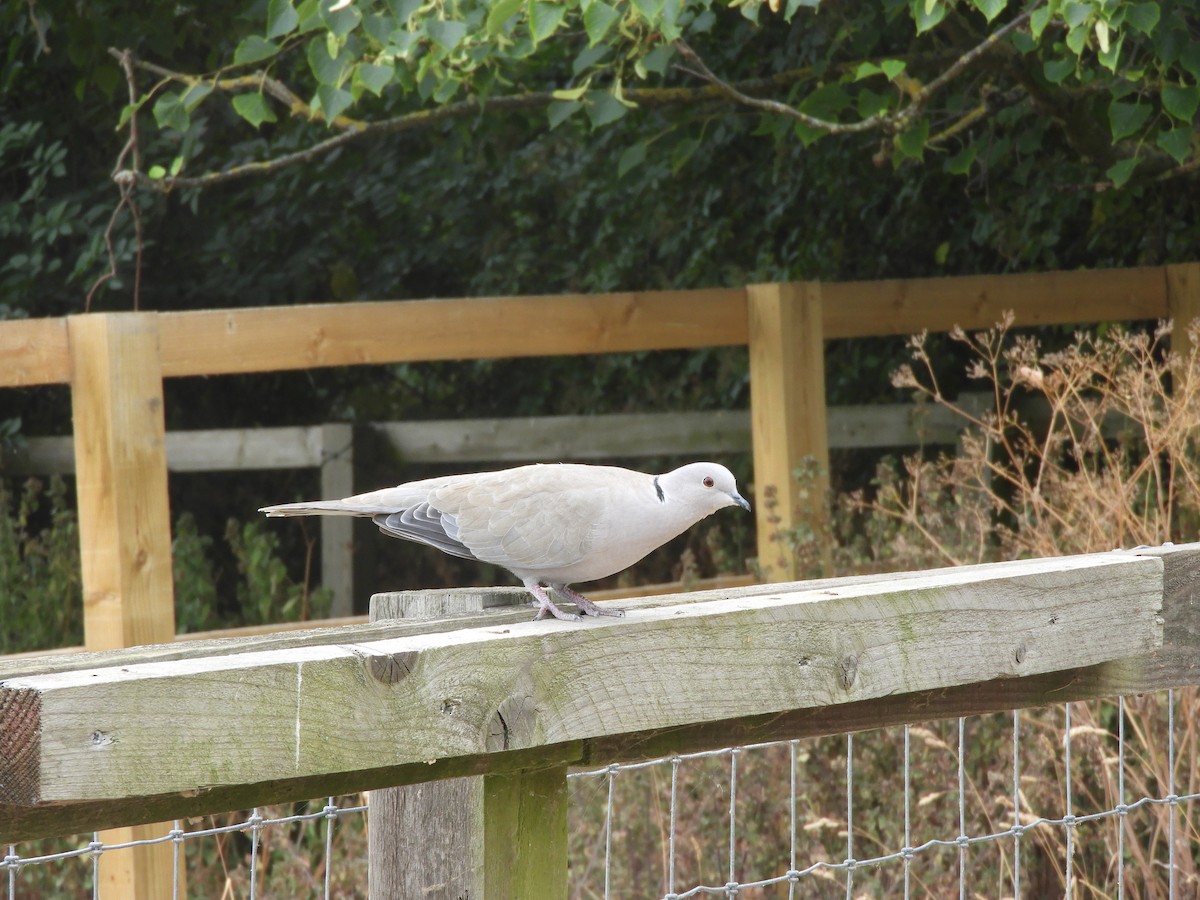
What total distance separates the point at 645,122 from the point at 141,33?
7.74 feet

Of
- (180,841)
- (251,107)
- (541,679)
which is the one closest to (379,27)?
(251,107)

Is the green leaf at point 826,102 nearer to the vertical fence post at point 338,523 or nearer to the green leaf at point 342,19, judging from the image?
the green leaf at point 342,19

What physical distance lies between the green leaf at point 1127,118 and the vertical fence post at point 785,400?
0.99 m

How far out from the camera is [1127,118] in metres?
3.97

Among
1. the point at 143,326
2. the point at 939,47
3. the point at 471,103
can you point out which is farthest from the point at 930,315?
the point at 143,326

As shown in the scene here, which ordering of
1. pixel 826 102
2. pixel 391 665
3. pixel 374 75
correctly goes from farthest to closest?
pixel 826 102 < pixel 374 75 < pixel 391 665

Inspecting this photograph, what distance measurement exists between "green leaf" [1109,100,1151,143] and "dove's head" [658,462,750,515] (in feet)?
8.38

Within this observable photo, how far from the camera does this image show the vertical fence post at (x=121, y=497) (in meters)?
3.25

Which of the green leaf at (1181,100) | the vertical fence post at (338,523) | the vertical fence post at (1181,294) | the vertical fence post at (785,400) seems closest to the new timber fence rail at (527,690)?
the green leaf at (1181,100)

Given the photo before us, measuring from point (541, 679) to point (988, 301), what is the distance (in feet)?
12.6

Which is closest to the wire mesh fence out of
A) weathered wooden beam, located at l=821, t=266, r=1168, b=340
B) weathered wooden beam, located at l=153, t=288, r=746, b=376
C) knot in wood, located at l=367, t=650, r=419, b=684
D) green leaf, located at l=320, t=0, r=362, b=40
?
weathered wooden beam, located at l=153, t=288, r=746, b=376

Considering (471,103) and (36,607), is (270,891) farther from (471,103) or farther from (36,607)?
(471,103)

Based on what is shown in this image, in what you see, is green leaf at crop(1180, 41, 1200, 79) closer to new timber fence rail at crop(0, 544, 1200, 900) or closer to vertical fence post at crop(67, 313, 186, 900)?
new timber fence rail at crop(0, 544, 1200, 900)

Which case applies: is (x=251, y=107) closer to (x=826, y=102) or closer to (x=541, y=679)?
(x=826, y=102)
